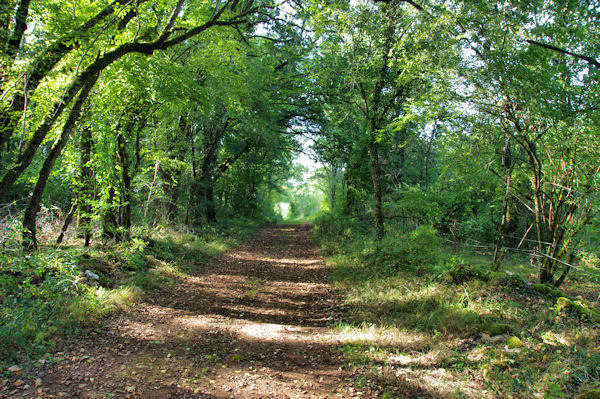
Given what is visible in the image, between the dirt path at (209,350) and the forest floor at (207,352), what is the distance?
0.4 inches

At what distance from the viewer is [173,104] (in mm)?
7766

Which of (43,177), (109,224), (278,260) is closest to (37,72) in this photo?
(43,177)

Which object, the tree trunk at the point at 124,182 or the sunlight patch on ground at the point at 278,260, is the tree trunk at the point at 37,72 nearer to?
the tree trunk at the point at 124,182

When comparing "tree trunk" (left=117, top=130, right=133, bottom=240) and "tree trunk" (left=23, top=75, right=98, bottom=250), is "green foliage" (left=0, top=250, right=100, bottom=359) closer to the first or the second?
"tree trunk" (left=23, top=75, right=98, bottom=250)

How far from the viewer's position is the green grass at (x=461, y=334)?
3574 mm

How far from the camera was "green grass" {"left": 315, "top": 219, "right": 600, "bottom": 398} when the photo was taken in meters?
3.57

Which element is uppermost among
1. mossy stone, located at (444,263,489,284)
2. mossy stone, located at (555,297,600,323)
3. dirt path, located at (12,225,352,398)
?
mossy stone, located at (444,263,489,284)

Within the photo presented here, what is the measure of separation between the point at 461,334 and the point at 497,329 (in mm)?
490

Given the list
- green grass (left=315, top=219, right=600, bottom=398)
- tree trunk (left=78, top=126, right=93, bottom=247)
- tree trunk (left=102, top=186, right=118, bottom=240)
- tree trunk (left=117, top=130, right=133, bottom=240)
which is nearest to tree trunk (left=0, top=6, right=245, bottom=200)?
tree trunk (left=78, top=126, right=93, bottom=247)

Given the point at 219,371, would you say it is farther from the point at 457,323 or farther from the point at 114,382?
the point at 457,323

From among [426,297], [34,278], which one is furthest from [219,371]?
[426,297]

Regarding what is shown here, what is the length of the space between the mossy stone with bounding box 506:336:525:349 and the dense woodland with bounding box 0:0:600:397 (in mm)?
140

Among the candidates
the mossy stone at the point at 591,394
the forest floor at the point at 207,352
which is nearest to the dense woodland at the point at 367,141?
the mossy stone at the point at 591,394

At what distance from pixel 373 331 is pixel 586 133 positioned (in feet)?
18.3
